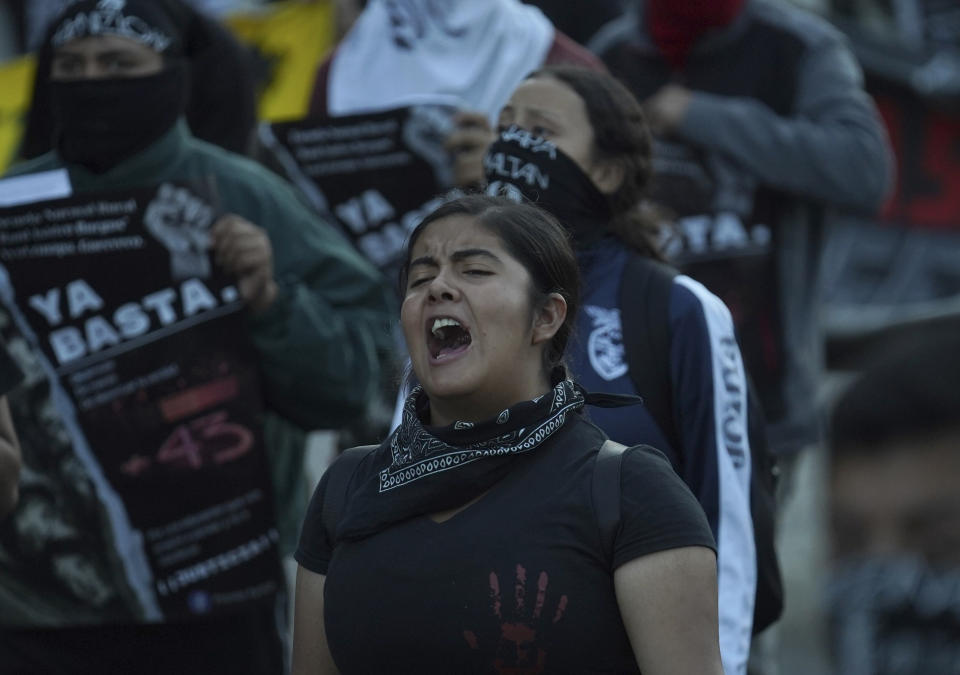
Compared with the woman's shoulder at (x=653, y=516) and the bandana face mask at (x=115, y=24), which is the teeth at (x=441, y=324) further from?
the bandana face mask at (x=115, y=24)

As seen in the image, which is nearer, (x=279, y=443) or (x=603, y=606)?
(x=603, y=606)

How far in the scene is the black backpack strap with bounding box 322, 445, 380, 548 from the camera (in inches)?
121

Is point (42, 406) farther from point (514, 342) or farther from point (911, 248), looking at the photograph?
point (911, 248)

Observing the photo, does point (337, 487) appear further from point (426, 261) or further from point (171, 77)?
point (171, 77)

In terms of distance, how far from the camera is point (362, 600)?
2885mm

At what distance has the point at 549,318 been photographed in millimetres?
3107

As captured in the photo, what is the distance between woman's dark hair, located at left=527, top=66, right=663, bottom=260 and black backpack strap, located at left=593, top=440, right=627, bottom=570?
106 centimetres

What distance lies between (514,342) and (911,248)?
6.31 m

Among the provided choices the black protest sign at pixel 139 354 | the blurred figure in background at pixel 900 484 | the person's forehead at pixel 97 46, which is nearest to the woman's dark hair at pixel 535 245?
the blurred figure in background at pixel 900 484

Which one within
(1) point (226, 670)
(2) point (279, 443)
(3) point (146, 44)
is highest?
(3) point (146, 44)

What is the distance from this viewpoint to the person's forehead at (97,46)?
4633 millimetres

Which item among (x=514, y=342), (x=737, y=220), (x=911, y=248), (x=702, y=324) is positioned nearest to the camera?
(x=514, y=342)

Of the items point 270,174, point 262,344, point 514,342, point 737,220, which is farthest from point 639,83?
point 514,342

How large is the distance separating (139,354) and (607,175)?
1.18 metres
